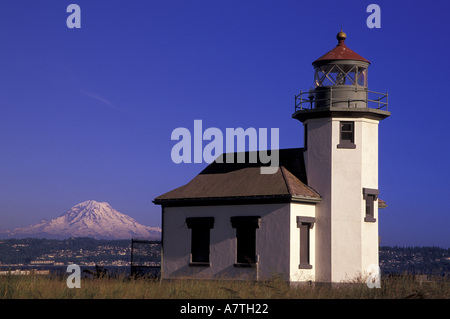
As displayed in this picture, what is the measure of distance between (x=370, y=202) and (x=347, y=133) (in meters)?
3.12

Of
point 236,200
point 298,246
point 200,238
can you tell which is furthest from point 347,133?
point 200,238

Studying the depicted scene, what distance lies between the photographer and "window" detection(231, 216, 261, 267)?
3170cm

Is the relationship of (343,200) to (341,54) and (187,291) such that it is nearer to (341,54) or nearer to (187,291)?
(341,54)

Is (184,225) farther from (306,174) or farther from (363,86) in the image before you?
(363,86)

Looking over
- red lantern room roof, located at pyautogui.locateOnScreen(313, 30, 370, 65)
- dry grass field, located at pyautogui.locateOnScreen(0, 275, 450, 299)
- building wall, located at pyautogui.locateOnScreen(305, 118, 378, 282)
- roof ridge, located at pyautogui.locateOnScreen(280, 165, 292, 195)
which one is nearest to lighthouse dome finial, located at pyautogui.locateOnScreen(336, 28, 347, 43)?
red lantern room roof, located at pyautogui.locateOnScreen(313, 30, 370, 65)

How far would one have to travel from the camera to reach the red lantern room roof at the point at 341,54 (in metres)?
32.4

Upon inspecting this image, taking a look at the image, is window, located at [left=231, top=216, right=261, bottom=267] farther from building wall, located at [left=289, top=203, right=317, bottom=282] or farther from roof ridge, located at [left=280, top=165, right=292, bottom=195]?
roof ridge, located at [left=280, top=165, right=292, bottom=195]

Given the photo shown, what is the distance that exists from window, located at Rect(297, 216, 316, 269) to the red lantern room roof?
7.01 metres

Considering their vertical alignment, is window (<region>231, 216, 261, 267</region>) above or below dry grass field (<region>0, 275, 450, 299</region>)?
above

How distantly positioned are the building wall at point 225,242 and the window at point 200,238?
0.65 ft

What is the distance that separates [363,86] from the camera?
32531 mm

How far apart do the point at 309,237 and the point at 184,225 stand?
6167 mm
